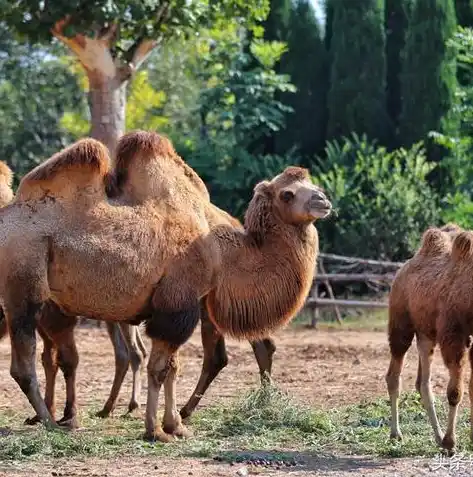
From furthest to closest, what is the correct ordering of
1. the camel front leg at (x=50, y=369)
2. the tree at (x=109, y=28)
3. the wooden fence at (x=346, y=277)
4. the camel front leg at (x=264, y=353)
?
the wooden fence at (x=346, y=277), the tree at (x=109, y=28), the camel front leg at (x=264, y=353), the camel front leg at (x=50, y=369)

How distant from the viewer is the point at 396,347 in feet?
26.1

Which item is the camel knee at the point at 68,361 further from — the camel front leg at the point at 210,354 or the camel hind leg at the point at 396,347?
the camel hind leg at the point at 396,347

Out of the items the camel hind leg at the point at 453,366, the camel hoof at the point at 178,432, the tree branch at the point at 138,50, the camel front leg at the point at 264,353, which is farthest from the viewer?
the tree branch at the point at 138,50

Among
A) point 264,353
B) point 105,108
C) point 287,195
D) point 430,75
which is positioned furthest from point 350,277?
point 287,195

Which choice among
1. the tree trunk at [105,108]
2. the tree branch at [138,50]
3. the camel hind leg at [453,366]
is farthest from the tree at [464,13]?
the camel hind leg at [453,366]

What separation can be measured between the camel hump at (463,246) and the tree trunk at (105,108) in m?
8.48

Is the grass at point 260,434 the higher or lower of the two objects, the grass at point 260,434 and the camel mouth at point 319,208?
the lower

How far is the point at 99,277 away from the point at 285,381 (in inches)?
144

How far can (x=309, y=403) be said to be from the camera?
975 centimetres

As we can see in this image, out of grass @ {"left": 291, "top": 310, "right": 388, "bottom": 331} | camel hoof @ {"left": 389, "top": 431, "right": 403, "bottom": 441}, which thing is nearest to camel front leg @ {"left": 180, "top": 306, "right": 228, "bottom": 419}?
camel hoof @ {"left": 389, "top": 431, "right": 403, "bottom": 441}

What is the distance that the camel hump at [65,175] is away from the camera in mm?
8094

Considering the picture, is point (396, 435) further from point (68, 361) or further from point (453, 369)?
point (68, 361)

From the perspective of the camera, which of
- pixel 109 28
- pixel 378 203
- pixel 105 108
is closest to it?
pixel 109 28

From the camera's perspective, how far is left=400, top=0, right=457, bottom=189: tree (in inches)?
878
